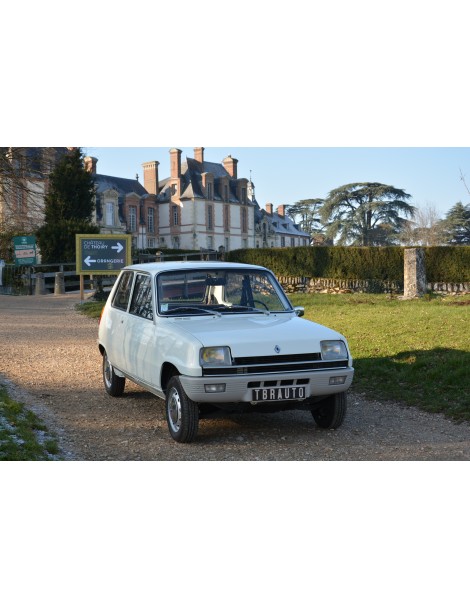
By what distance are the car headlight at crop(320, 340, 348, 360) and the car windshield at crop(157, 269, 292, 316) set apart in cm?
113

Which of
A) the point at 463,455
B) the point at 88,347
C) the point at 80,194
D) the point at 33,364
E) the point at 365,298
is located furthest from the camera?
the point at 80,194

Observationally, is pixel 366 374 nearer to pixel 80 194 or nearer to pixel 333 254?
pixel 333 254

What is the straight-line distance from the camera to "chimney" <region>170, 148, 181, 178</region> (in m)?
77.8

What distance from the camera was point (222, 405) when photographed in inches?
260

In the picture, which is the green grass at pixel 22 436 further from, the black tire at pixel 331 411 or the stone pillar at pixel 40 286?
the stone pillar at pixel 40 286

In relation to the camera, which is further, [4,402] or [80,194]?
[80,194]

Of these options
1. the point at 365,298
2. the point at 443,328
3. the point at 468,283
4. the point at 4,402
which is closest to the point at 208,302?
the point at 4,402

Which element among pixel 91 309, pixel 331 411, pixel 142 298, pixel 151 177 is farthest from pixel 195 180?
pixel 331 411

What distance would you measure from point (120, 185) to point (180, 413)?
72.1 m

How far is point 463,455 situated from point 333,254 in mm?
28656

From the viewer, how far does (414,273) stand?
24.1m

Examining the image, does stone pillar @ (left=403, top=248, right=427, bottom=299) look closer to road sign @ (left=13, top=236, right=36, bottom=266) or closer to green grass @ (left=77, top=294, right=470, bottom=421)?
green grass @ (left=77, top=294, right=470, bottom=421)

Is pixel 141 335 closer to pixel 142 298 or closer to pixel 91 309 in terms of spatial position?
pixel 142 298

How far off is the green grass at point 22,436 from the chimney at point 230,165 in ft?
243
